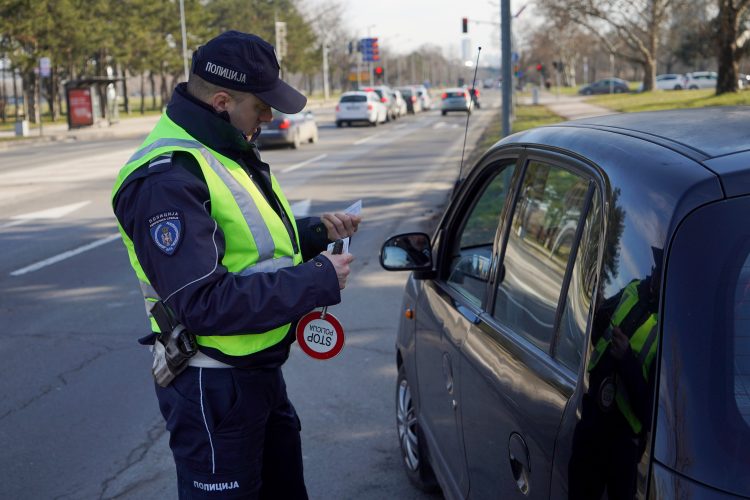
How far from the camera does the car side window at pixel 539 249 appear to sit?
8.42ft

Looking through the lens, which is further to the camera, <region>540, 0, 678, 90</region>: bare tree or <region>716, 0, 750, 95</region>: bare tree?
<region>540, 0, 678, 90</region>: bare tree

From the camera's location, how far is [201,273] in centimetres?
237

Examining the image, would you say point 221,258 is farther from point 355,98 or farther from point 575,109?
point 575,109

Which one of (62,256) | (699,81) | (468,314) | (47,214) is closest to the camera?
→ (468,314)

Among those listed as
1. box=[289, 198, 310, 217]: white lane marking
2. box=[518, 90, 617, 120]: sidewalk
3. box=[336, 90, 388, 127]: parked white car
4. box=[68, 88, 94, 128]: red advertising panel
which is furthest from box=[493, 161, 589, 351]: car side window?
box=[68, 88, 94, 128]: red advertising panel

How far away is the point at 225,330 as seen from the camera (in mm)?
2439

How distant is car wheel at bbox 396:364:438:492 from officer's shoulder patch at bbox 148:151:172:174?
1886 mm

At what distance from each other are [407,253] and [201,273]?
1.45 metres

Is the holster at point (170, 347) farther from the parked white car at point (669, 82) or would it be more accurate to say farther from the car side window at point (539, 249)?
the parked white car at point (669, 82)

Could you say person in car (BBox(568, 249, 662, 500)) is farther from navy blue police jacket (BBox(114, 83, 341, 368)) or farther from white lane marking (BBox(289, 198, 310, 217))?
white lane marking (BBox(289, 198, 310, 217))

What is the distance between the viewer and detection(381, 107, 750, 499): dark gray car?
175 cm

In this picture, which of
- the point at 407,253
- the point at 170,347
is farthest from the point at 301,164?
the point at 170,347

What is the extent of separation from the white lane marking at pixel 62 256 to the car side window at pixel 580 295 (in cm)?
799

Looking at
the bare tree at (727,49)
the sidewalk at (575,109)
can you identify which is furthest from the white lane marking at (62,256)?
the bare tree at (727,49)
